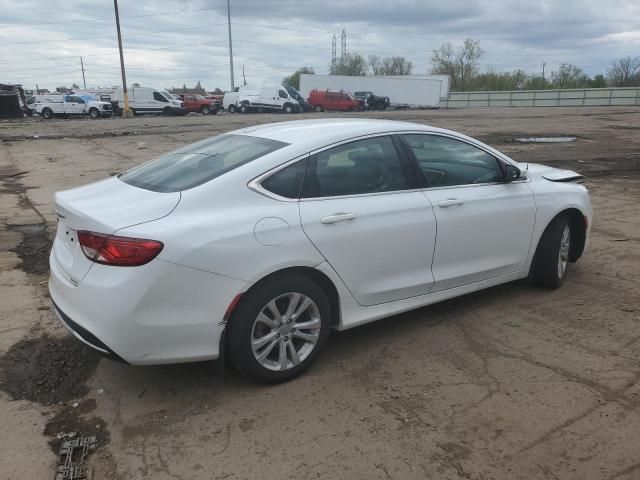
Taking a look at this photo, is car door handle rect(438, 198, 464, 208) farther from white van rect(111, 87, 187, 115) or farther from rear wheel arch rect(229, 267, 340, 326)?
white van rect(111, 87, 187, 115)

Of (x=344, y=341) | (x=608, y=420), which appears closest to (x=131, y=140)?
(x=344, y=341)

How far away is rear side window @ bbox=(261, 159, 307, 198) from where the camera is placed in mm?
3379

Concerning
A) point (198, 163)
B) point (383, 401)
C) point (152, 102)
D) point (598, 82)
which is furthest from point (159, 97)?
point (598, 82)

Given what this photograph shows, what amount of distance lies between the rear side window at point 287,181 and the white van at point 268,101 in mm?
45224

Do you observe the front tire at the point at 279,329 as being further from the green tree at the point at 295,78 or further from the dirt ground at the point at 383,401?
the green tree at the point at 295,78

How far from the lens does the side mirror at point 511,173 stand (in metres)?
4.50

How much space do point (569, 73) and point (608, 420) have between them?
9079 cm

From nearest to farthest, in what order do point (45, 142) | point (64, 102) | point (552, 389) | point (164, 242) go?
point (164, 242), point (552, 389), point (45, 142), point (64, 102)

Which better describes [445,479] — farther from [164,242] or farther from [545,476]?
[164,242]

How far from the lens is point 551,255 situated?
4793 mm

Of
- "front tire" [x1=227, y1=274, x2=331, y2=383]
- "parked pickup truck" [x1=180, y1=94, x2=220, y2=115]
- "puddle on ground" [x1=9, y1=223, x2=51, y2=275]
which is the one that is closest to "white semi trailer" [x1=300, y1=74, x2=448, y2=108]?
"parked pickup truck" [x1=180, y1=94, x2=220, y2=115]

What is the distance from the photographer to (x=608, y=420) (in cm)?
305

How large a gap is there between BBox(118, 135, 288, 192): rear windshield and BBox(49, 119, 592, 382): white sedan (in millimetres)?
17

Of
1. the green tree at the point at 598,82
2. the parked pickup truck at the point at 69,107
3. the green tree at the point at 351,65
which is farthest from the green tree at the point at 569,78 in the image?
the parked pickup truck at the point at 69,107
